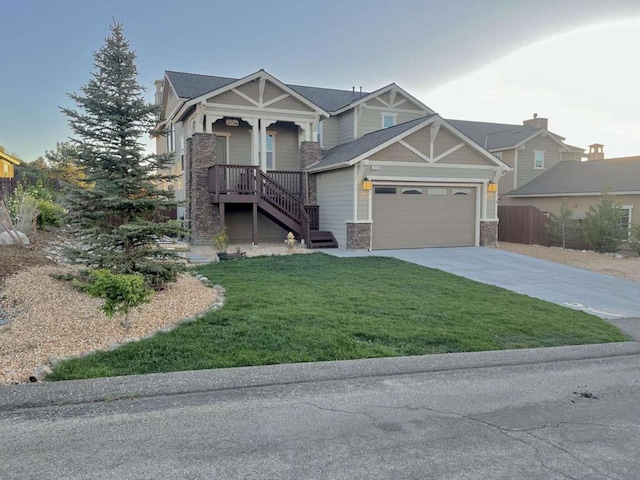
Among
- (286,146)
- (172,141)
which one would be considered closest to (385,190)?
(286,146)

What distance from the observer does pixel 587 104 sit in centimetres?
1923

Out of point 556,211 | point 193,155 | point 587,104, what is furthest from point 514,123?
point 193,155

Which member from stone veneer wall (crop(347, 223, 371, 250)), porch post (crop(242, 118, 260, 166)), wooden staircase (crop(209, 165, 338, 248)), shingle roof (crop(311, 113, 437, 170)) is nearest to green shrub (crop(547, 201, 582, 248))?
shingle roof (crop(311, 113, 437, 170))

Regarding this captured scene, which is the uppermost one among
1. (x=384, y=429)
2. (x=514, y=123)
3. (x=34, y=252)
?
(x=514, y=123)

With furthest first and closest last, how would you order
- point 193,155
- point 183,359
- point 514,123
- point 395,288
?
point 514,123, point 193,155, point 395,288, point 183,359

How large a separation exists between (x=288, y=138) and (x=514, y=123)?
22.1m

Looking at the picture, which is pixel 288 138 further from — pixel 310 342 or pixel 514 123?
pixel 514 123

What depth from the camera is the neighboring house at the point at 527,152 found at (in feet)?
84.7

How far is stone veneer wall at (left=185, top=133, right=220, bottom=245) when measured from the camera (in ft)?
51.9

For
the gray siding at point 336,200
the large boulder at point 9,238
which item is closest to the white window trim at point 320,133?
the gray siding at point 336,200

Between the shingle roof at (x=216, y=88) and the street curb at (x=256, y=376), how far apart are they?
44.0 feet

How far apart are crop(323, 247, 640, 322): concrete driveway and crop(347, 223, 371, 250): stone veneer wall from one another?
0.42m

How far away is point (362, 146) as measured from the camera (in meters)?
16.0

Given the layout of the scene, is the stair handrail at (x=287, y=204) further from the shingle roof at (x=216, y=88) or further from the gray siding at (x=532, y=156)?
the gray siding at (x=532, y=156)
